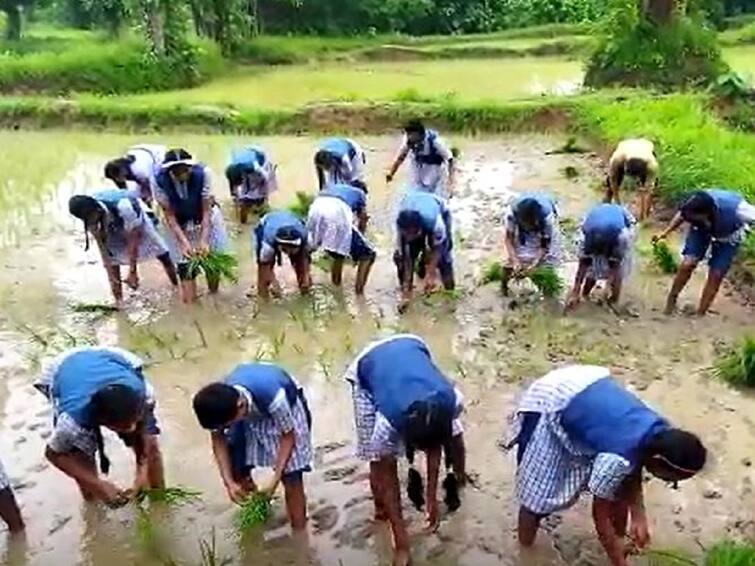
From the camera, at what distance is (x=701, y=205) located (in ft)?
24.0

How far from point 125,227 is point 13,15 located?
69.7 ft

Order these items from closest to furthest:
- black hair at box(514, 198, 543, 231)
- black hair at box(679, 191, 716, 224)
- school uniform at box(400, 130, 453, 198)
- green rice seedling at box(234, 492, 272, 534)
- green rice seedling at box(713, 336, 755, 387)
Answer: green rice seedling at box(234, 492, 272, 534), green rice seedling at box(713, 336, 755, 387), black hair at box(679, 191, 716, 224), black hair at box(514, 198, 543, 231), school uniform at box(400, 130, 453, 198)

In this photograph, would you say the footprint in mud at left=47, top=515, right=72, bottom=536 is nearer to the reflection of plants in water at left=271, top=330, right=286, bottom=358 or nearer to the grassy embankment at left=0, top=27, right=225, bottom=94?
the reflection of plants in water at left=271, top=330, right=286, bottom=358

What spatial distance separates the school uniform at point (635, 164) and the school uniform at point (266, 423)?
5507 mm

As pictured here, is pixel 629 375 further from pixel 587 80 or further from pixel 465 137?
pixel 587 80

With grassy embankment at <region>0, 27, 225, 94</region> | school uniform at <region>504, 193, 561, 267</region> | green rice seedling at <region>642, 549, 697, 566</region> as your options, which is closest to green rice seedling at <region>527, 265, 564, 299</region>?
school uniform at <region>504, 193, 561, 267</region>

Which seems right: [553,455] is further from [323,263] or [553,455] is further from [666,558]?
[323,263]

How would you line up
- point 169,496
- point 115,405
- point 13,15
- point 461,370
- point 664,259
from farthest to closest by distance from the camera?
point 13,15 → point 664,259 → point 461,370 → point 169,496 → point 115,405

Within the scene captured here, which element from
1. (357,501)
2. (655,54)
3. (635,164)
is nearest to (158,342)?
(357,501)

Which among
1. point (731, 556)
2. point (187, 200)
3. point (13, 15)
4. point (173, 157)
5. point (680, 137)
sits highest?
point (173, 157)

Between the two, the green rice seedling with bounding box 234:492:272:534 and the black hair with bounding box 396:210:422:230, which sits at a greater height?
the black hair with bounding box 396:210:422:230

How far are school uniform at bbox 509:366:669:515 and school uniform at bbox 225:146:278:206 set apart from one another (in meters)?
5.77

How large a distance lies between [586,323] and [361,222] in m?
2.22

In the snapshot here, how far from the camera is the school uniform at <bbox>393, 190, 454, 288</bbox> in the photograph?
755cm
